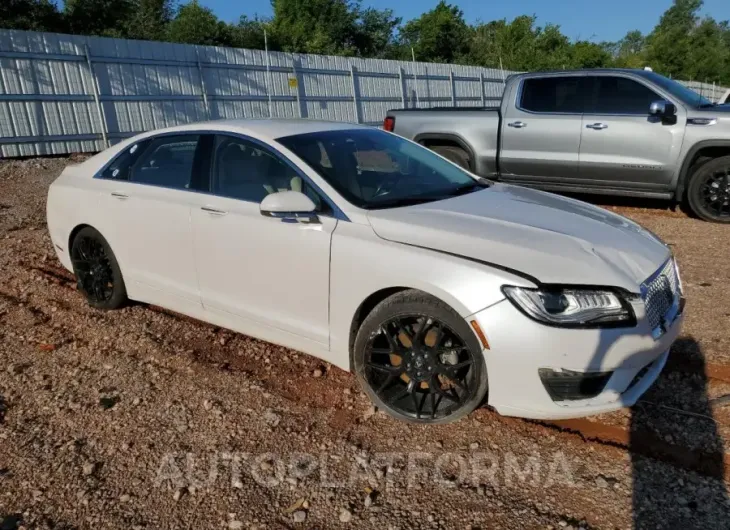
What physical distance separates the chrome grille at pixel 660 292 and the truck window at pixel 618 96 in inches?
191

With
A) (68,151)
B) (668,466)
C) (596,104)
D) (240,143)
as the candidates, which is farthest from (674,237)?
(68,151)

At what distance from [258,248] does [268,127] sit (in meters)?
0.88

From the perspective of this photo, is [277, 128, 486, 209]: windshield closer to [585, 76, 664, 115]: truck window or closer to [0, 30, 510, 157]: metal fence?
[585, 76, 664, 115]: truck window

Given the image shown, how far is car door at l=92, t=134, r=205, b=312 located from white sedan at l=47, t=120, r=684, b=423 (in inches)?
0.5

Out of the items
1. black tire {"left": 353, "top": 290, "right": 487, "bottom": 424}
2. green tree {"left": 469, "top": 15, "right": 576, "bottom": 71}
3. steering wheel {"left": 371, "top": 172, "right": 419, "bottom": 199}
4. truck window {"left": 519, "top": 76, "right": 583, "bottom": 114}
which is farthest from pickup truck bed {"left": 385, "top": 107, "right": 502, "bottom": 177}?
green tree {"left": 469, "top": 15, "right": 576, "bottom": 71}

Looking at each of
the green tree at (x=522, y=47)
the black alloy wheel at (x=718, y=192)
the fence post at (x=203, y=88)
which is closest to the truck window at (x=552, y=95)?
the black alloy wheel at (x=718, y=192)

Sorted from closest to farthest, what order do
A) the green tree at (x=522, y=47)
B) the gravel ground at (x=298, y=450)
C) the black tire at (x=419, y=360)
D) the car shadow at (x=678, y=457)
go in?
the car shadow at (x=678, y=457), the gravel ground at (x=298, y=450), the black tire at (x=419, y=360), the green tree at (x=522, y=47)

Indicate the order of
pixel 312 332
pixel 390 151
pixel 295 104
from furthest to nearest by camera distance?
pixel 295 104 < pixel 390 151 < pixel 312 332

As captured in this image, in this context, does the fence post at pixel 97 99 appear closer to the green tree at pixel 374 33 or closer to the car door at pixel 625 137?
the car door at pixel 625 137

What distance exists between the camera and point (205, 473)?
280 cm

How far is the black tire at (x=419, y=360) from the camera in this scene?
111 inches

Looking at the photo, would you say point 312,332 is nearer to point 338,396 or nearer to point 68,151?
point 338,396

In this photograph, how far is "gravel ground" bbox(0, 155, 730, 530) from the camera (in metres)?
2.51

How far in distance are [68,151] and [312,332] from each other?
1119 cm
